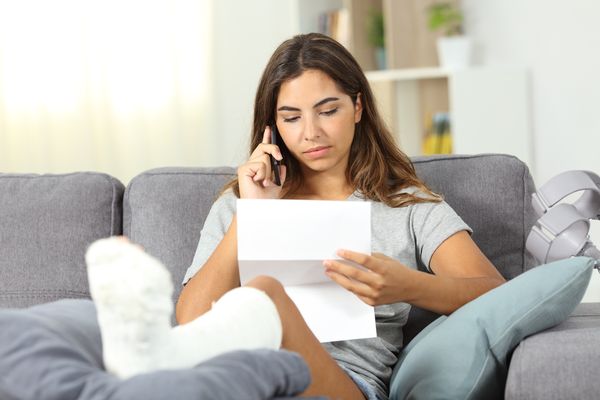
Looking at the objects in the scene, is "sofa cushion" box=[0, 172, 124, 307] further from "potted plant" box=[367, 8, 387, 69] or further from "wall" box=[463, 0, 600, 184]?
"potted plant" box=[367, 8, 387, 69]

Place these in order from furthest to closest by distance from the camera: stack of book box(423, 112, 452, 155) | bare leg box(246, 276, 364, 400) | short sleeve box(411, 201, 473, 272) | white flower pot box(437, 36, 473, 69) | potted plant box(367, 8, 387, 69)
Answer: potted plant box(367, 8, 387, 69) < stack of book box(423, 112, 452, 155) < white flower pot box(437, 36, 473, 69) < short sleeve box(411, 201, 473, 272) < bare leg box(246, 276, 364, 400)

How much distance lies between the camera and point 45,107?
4.48 m

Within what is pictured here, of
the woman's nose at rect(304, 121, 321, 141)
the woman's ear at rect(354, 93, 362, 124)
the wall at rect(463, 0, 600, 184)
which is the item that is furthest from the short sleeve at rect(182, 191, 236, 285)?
the wall at rect(463, 0, 600, 184)

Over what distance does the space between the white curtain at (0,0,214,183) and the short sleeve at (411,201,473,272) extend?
277cm

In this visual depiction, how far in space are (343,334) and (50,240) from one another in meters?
0.77

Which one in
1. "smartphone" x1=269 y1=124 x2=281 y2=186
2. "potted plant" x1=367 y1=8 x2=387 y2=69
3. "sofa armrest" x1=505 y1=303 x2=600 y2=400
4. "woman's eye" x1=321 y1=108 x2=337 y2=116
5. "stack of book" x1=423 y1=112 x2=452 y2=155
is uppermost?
"potted plant" x1=367 y1=8 x2=387 y2=69

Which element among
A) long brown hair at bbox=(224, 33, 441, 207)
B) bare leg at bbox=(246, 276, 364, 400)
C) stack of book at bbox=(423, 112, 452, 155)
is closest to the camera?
bare leg at bbox=(246, 276, 364, 400)

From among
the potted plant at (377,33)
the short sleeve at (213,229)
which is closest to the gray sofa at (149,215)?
the short sleeve at (213,229)

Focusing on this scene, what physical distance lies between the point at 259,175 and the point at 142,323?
0.91 m

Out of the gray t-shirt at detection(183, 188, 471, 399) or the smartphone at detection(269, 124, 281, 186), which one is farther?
the smartphone at detection(269, 124, 281, 186)

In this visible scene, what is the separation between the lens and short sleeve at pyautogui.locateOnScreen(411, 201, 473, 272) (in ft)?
6.50

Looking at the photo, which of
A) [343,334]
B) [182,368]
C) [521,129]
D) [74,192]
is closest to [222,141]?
[521,129]

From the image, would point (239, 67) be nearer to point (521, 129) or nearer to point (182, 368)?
point (521, 129)

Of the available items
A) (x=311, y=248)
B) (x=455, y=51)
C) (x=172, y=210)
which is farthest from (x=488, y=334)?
(x=455, y=51)
